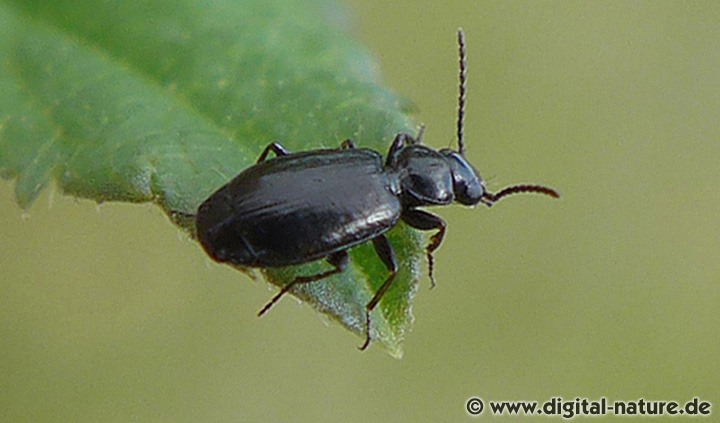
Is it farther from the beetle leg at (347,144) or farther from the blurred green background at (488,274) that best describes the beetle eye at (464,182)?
the blurred green background at (488,274)

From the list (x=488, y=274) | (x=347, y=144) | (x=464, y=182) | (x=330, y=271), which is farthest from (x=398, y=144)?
(x=488, y=274)

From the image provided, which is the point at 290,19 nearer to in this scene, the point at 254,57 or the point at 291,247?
the point at 254,57

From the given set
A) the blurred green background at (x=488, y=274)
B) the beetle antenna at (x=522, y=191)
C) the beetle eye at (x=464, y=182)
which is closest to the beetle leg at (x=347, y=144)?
the beetle eye at (x=464, y=182)

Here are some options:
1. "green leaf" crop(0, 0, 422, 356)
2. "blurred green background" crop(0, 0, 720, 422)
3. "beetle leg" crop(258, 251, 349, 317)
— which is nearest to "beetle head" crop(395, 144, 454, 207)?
"green leaf" crop(0, 0, 422, 356)

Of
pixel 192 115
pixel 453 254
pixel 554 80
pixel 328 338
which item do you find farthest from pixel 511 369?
pixel 192 115

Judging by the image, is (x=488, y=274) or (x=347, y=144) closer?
(x=347, y=144)

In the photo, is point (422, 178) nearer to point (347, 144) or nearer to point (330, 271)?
point (347, 144)
